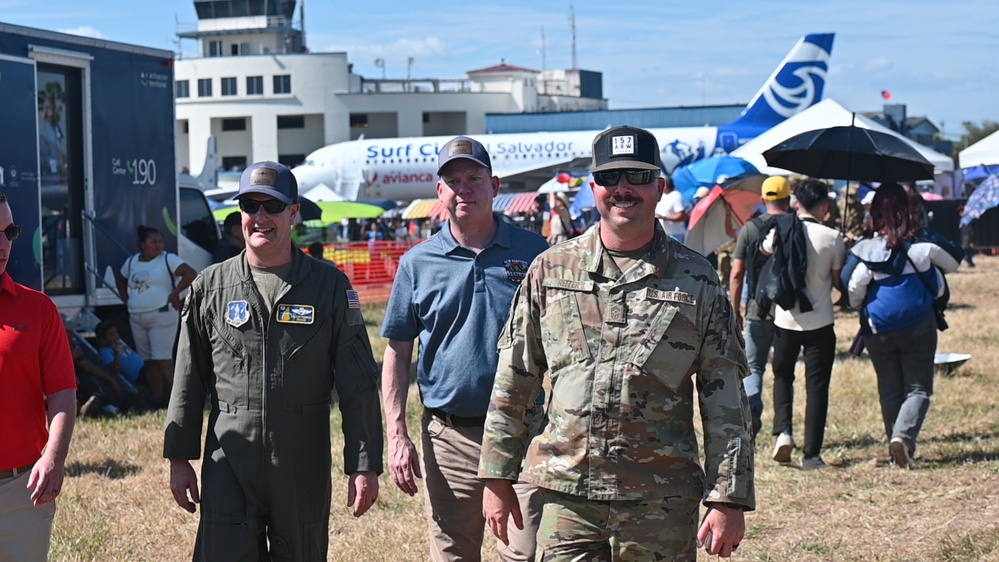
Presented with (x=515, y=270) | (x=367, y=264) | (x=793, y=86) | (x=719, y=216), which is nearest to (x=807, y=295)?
(x=515, y=270)

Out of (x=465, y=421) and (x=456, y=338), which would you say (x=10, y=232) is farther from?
(x=465, y=421)

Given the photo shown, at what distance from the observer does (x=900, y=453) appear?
793 cm

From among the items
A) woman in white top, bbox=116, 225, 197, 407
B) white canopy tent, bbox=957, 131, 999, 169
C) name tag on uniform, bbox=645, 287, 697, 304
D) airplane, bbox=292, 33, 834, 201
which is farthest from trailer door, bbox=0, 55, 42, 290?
airplane, bbox=292, 33, 834, 201

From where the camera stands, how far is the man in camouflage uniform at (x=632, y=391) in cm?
355

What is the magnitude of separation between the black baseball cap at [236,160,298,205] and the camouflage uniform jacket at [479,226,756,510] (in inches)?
44.6

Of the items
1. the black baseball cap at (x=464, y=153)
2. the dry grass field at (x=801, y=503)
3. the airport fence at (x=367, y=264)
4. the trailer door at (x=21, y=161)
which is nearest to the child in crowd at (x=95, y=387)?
the dry grass field at (x=801, y=503)

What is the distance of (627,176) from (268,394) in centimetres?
148

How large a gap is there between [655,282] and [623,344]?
0.68 ft

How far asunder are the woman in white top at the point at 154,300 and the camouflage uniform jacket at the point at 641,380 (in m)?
7.53

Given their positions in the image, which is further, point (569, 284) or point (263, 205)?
point (263, 205)

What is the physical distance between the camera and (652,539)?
355 centimetres

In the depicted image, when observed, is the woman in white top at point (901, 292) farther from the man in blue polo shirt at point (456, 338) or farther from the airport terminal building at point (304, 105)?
the airport terminal building at point (304, 105)

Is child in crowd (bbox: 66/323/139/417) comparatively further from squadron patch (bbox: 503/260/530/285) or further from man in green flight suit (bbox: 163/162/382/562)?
squadron patch (bbox: 503/260/530/285)

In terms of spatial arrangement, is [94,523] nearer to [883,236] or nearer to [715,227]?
[883,236]
